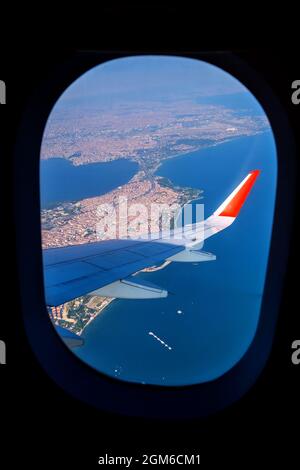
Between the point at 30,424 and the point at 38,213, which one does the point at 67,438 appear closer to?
the point at 30,424

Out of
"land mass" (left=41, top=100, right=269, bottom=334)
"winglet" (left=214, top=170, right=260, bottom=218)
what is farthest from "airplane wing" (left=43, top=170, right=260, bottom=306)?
"land mass" (left=41, top=100, right=269, bottom=334)

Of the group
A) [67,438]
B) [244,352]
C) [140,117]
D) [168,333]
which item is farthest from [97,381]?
[140,117]

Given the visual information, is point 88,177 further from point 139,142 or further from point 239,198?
point 239,198

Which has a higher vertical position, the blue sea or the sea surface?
the sea surface

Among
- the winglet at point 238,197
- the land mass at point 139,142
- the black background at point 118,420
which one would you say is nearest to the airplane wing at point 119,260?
the winglet at point 238,197

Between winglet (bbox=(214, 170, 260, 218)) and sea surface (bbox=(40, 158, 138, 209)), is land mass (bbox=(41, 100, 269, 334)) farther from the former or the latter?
winglet (bbox=(214, 170, 260, 218))

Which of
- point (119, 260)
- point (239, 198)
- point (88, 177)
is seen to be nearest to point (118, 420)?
point (119, 260)

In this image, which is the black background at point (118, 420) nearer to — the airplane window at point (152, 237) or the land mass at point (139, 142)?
the airplane window at point (152, 237)

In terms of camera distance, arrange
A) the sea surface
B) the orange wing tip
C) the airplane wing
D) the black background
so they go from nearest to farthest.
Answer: the black background
the airplane wing
the orange wing tip
the sea surface

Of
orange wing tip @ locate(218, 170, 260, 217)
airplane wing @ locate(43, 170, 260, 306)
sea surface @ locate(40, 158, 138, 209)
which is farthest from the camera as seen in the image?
sea surface @ locate(40, 158, 138, 209)
